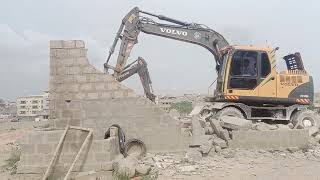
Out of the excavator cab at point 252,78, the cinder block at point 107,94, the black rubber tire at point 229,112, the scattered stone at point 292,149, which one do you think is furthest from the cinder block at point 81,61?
the scattered stone at point 292,149

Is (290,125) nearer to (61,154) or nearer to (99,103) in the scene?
(99,103)

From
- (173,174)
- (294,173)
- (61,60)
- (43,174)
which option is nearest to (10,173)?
(43,174)

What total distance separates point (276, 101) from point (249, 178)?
504 centimetres

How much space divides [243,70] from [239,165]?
4.35 metres

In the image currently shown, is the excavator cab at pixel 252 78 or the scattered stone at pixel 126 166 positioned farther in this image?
the excavator cab at pixel 252 78

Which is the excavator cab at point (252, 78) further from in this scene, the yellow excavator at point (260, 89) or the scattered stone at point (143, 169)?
the scattered stone at point (143, 169)

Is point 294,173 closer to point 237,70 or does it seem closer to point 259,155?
point 259,155

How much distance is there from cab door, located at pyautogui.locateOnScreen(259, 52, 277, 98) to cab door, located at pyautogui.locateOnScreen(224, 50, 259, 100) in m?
0.16

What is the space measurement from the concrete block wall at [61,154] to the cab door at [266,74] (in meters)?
5.88

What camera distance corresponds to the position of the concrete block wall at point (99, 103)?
36.2ft

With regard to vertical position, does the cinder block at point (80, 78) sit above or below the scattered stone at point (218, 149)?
above

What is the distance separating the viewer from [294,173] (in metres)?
10.2

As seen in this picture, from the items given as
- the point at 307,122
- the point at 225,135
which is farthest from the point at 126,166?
the point at 307,122

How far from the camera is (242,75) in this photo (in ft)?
46.3
